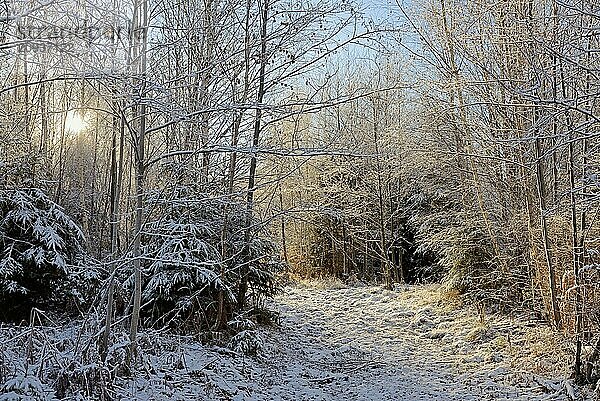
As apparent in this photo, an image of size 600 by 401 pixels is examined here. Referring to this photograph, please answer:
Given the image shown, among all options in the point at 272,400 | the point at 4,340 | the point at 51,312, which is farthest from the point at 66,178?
the point at 272,400

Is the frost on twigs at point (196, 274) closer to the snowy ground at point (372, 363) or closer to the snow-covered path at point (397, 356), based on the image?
the snowy ground at point (372, 363)

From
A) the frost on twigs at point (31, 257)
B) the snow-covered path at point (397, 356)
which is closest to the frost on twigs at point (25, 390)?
the snow-covered path at point (397, 356)

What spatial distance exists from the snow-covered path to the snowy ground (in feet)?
0.04

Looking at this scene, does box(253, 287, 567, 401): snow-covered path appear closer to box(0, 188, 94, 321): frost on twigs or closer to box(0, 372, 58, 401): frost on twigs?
box(0, 372, 58, 401): frost on twigs

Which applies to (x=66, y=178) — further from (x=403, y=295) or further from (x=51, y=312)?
(x=403, y=295)

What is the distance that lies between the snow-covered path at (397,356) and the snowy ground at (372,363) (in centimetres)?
1

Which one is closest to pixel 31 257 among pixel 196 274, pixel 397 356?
pixel 196 274

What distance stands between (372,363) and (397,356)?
1.79 feet

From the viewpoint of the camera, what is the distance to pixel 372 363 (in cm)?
724

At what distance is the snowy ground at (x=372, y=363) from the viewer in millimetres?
5582

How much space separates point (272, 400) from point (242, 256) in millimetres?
2781

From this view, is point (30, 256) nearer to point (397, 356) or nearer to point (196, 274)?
point (196, 274)

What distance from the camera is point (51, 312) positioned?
22.9 feet

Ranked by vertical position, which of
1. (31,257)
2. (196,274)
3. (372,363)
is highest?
(31,257)
